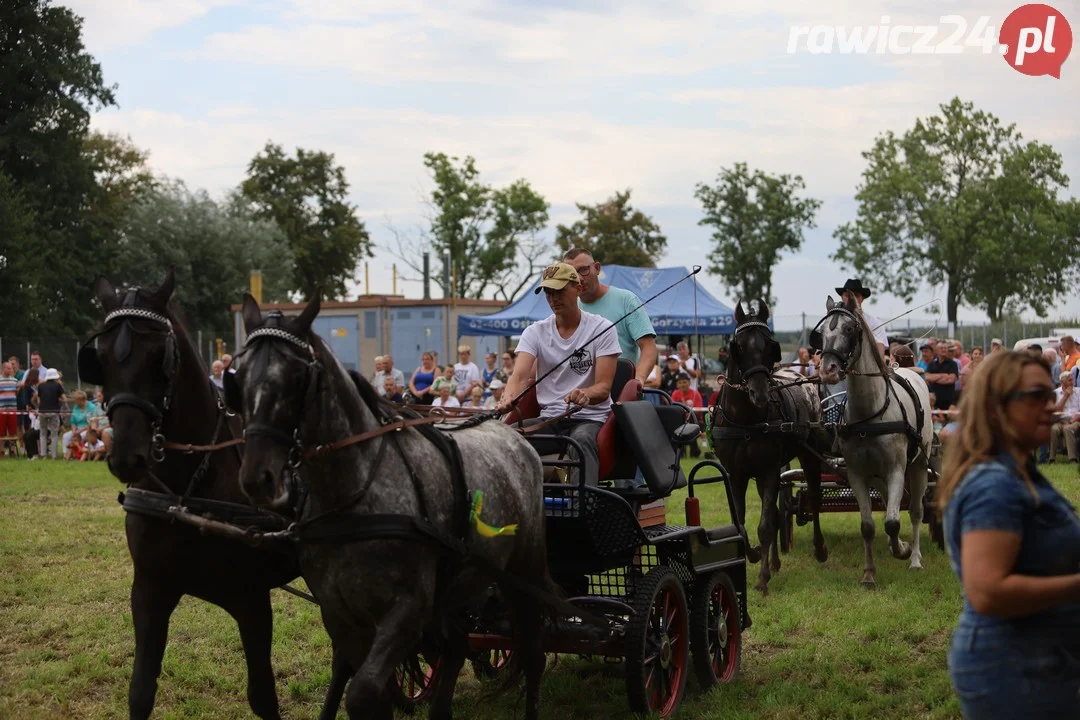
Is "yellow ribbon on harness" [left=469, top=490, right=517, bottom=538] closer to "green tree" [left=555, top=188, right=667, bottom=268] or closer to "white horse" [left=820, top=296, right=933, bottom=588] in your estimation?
"white horse" [left=820, top=296, right=933, bottom=588]

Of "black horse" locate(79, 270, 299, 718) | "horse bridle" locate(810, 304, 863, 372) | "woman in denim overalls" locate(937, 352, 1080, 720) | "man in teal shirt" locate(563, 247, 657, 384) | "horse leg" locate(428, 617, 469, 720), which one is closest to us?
"woman in denim overalls" locate(937, 352, 1080, 720)

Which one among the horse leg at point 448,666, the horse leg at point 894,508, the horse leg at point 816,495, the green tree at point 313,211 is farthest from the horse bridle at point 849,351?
the green tree at point 313,211

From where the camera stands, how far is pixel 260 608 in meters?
5.29

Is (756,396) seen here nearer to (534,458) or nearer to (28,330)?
(534,458)

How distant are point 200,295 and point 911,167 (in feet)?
106

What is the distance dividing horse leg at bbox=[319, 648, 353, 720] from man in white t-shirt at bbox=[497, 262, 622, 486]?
152 cm

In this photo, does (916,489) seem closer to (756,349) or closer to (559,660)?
(756,349)

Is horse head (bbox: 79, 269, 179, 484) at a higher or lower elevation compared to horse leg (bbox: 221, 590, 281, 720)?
higher

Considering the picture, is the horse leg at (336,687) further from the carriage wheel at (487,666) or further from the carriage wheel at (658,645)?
the carriage wheel at (487,666)

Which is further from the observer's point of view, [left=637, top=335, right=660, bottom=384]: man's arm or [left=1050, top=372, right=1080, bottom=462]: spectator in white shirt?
[left=1050, top=372, right=1080, bottom=462]: spectator in white shirt

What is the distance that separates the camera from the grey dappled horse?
4152mm

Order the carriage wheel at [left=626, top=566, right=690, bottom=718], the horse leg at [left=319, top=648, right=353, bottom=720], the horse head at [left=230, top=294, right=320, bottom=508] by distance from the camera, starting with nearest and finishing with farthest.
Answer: the horse head at [left=230, top=294, right=320, bottom=508] → the horse leg at [left=319, top=648, right=353, bottom=720] → the carriage wheel at [left=626, top=566, right=690, bottom=718]

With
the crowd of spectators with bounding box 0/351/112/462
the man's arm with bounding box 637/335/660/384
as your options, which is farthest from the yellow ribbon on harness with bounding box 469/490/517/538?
the crowd of spectators with bounding box 0/351/112/462

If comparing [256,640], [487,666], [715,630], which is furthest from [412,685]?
[715,630]
